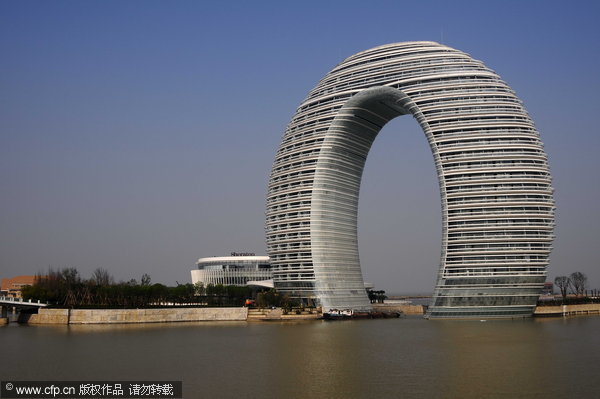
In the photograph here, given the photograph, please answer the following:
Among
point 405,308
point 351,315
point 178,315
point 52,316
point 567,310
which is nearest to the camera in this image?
point 52,316

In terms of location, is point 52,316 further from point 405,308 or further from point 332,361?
point 405,308

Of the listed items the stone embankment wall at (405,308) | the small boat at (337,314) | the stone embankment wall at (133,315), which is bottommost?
the stone embankment wall at (405,308)

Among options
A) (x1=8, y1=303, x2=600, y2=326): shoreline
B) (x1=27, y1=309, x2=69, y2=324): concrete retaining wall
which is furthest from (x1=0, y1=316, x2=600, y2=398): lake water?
(x1=8, y1=303, x2=600, y2=326): shoreline

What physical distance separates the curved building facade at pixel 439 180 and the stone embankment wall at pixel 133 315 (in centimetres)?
2131

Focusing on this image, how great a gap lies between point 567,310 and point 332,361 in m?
67.6

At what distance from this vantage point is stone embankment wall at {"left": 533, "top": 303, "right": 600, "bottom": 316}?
101m

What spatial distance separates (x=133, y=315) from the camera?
320 feet

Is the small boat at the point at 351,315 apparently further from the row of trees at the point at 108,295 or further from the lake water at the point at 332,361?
the lake water at the point at 332,361

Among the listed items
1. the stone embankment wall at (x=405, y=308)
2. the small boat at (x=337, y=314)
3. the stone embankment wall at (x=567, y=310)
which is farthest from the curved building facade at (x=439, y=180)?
the stone embankment wall at (x=405, y=308)

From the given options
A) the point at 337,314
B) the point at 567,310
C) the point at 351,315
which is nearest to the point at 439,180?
the point at 351,315

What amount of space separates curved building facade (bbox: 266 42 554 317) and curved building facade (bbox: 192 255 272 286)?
50.9m

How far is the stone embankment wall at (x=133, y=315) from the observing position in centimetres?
9462

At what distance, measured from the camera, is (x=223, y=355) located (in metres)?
56.7

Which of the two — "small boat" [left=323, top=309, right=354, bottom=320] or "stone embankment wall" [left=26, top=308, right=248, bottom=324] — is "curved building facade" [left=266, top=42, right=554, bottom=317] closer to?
"small boat" [left=323, top=309, right=354, bottom=320]
